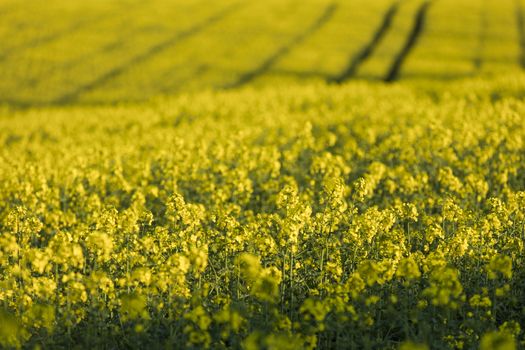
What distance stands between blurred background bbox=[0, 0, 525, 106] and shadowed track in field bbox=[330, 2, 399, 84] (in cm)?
12

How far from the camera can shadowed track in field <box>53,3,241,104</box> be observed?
35.1 meters

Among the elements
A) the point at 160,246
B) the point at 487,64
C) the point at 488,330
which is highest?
the point at 160,246

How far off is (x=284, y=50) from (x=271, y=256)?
3722cm

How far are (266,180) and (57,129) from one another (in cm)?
1411

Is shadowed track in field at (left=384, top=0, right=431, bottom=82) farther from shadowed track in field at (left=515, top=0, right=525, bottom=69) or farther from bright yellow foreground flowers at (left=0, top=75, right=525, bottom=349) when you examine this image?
bright yellow foreground flowers at (left=0, top=75, right=525, bottom=349)

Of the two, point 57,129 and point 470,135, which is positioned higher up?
point 470,135

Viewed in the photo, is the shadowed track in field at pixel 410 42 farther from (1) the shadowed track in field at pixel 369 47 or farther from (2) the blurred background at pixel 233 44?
(1) the shadowed track in field at pixel 369 47

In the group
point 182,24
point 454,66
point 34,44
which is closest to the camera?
point 454,66

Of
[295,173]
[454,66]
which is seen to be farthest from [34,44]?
[295,173]

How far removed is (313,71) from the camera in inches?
1511

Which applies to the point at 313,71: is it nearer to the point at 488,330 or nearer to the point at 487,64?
the point at 487,64

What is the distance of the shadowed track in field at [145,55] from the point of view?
115 feet

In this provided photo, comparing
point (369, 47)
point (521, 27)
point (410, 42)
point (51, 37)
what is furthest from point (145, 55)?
point (521, 27)

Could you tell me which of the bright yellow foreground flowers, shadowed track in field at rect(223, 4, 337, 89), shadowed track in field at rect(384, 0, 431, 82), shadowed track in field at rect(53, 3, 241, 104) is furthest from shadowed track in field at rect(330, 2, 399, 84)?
the bright yellow foreground flowers
